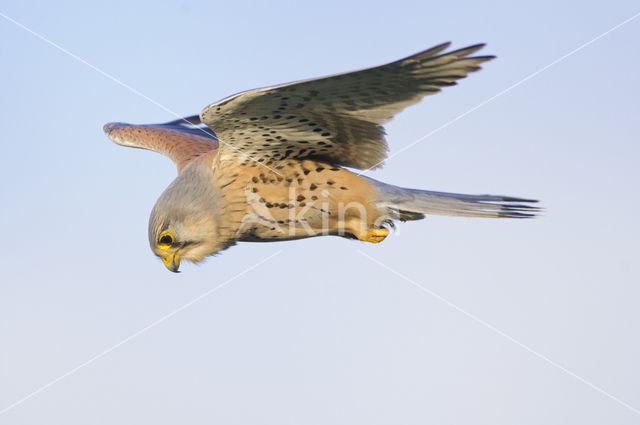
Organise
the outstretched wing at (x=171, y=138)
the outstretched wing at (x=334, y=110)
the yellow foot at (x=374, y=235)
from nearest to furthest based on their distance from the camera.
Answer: the outstretched wing at (x=334, y=110) < the yellow foot at (x=374, y=235) < the outstretched wing at (x=171, y=138)

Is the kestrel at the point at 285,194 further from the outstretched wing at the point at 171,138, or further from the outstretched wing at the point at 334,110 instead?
the outstretched wing at the point at 171,138

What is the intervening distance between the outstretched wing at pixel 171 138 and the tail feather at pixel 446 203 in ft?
6.14

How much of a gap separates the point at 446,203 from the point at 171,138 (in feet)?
9.74

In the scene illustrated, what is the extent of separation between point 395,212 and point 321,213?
581 millimetres

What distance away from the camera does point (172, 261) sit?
5.27 m

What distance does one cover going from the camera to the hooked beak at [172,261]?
17.2 ft

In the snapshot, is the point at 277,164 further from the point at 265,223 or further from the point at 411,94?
the point at 411,94

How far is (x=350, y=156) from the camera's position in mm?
5152

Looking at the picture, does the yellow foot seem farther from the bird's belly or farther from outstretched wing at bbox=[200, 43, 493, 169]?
outstretched wing at bbox=[200, 43, 493, 169]

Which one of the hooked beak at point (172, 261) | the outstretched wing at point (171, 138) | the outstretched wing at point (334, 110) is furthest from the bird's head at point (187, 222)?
the outstretched wing at point (171, 138)

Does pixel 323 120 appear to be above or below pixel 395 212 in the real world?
above

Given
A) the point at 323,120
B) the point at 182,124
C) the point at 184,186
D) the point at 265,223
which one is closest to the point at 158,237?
the point at 184,186

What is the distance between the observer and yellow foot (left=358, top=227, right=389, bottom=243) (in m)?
5.21

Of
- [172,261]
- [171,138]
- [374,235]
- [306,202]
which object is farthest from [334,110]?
[171,138]
